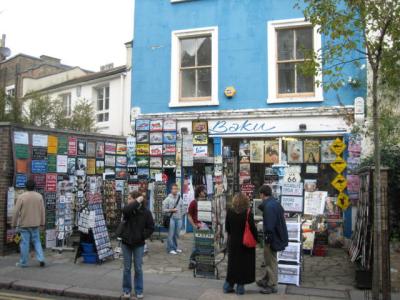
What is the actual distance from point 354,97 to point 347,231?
356 cm

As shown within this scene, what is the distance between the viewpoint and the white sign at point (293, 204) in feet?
32.3

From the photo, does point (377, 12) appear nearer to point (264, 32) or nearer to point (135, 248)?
point (135, 248)

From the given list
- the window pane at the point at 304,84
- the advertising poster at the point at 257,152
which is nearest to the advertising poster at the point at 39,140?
the advertising poster at the point at 257,152

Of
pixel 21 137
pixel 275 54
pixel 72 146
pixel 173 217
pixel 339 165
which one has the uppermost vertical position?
pixel 275 54

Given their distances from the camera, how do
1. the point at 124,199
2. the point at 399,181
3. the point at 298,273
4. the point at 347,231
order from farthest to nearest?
the point at 124,199
the point at 347,231
the point at 399,181
the point at 298,273

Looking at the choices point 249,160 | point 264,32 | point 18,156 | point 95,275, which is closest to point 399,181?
point 249,160

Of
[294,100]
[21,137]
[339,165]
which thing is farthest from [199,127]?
[21,137]

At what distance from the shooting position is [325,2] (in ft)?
23.1

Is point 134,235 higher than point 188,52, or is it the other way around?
point 188,52

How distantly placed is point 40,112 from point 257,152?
1056 cm

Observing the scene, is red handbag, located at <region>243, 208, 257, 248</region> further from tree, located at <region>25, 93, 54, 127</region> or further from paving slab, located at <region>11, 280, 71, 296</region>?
tree, located at <region>25, 93, 54, 127</region>

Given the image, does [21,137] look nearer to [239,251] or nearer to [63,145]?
[63,145]

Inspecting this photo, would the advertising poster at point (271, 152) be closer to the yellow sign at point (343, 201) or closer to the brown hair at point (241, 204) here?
the yellow sign at point (343, 201)

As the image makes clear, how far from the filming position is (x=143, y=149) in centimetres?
1410
